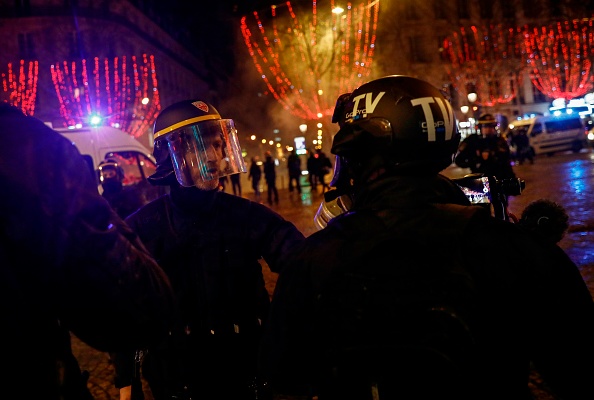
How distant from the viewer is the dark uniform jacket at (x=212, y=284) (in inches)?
84.2

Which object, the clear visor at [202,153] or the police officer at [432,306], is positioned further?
the clear visor at [202,153]

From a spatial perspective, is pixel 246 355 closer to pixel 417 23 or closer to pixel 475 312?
pixel 475 312

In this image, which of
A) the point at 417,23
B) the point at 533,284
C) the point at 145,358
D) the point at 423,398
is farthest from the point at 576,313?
the point at 417,23

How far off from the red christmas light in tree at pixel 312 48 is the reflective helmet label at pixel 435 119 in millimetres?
19877

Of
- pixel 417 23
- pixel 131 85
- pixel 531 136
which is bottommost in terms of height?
pixel 531 136

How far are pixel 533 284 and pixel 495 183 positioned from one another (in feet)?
4.54

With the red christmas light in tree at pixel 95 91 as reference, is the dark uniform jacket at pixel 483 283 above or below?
below

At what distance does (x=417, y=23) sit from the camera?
140 feet

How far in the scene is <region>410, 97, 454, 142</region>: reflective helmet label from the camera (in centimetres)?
143

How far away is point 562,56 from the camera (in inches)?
1395

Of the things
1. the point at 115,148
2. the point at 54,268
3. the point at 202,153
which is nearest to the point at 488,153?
the point at 202,153

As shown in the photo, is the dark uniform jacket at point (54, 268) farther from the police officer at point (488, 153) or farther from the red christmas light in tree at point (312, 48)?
the red christmas light in tree at point (312, 48)

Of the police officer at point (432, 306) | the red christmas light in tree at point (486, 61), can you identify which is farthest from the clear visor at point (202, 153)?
the red christmas light in tree at point (486, 61)

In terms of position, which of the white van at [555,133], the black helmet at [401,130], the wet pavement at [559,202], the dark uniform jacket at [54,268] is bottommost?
the wet pavement at [559,202]
